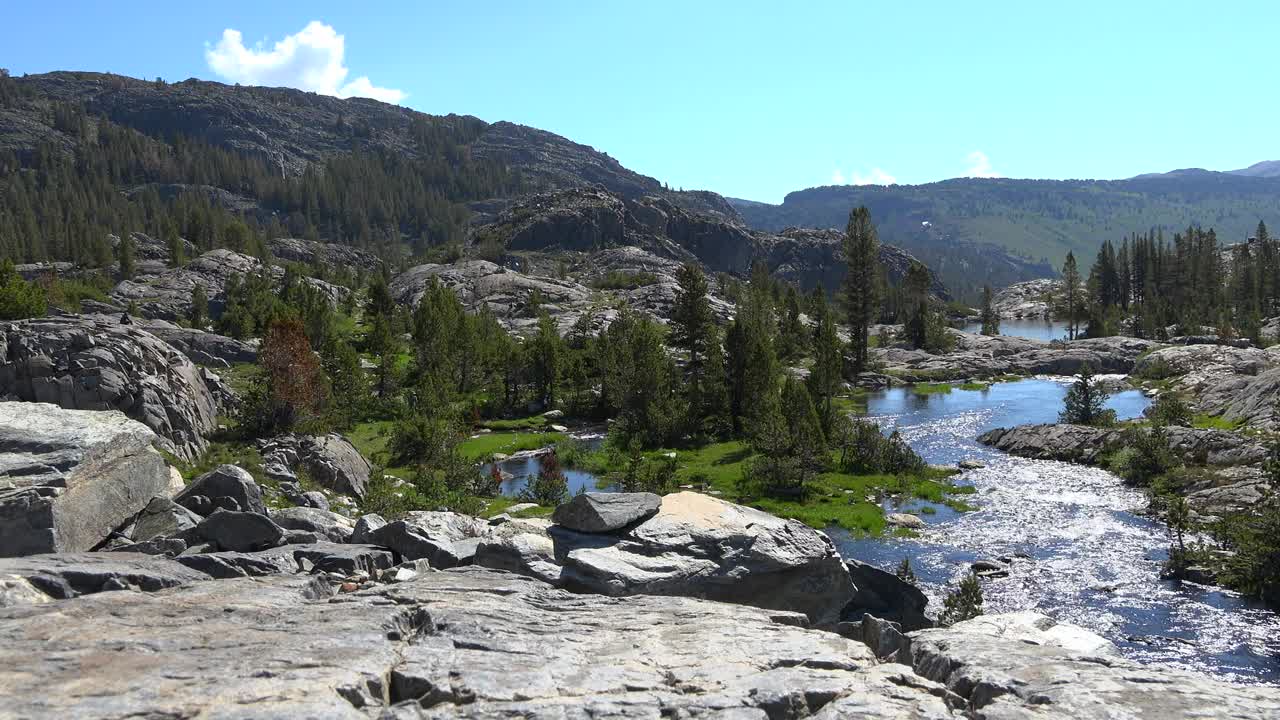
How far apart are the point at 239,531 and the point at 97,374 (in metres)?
20.0

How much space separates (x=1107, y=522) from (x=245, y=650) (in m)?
40.0

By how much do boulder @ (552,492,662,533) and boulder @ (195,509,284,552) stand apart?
745cm

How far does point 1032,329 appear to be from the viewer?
578 feet

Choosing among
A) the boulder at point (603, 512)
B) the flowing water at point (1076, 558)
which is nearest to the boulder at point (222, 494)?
the boulder at point (603, 512)

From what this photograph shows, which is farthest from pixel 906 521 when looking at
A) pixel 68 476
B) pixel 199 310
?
pixel 199 310

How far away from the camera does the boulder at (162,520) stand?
816 inches

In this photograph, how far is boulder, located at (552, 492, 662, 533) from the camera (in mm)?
19641

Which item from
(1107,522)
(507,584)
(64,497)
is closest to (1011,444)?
(1107,522)

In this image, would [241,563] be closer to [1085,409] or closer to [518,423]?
[518,423]

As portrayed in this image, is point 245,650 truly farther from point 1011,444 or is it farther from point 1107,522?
point 1011,444

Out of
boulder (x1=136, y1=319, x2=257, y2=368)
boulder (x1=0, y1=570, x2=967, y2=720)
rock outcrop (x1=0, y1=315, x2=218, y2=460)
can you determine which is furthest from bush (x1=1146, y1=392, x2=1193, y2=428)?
boulder (x1=136, y1=319, x2=257, y2=368)

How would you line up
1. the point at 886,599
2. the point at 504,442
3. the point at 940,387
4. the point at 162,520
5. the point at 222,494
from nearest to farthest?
the point at 162,520, the point at 222,494, the point at 886,599, the point at 504,442, the point at 940,387

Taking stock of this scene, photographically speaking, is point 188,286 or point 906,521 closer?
point 906,521

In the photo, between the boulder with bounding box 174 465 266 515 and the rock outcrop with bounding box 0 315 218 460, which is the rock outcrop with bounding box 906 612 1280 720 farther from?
the rock outcrop with bounding box 0 315 218 460
